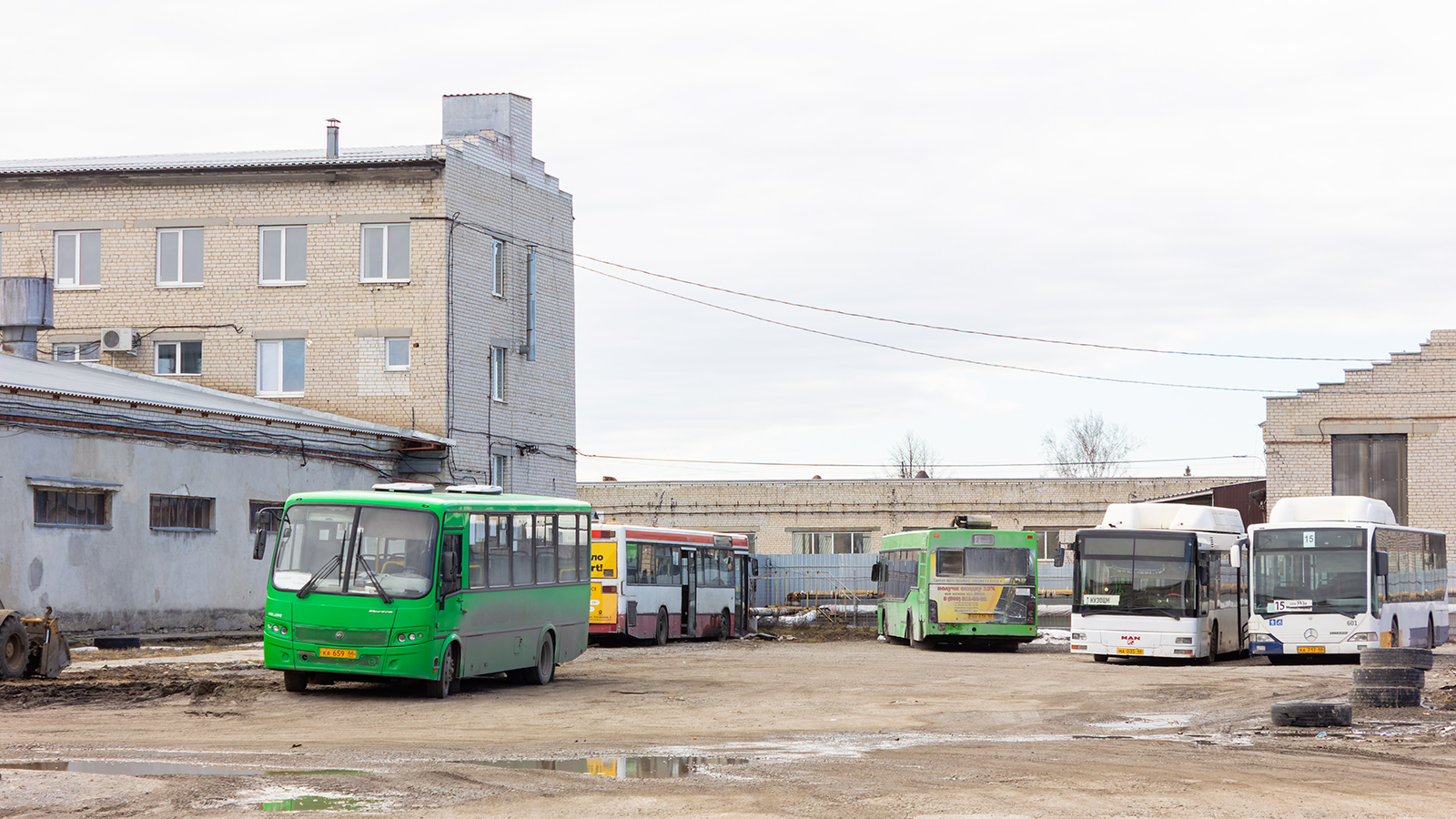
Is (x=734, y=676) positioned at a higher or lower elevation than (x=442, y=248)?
lower

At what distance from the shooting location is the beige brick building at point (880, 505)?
63.9 m

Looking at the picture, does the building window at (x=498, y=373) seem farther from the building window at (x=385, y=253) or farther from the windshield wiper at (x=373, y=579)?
the windshield wiper at (x=373, y=579)

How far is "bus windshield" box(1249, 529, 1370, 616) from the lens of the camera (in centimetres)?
2916

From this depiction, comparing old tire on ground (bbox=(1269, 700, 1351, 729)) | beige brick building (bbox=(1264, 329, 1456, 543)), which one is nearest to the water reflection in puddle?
old tire on ground (bbox=(1269, 700, 1351, 729))

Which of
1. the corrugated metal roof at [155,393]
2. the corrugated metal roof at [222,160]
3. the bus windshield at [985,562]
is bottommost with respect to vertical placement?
the bus windshield at [985,562]

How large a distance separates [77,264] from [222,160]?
5.28 metres

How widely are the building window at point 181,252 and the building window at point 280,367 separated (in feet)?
9.05

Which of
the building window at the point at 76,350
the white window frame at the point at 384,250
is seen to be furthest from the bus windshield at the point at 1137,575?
the building window at the point at 76,350

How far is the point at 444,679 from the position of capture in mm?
19062

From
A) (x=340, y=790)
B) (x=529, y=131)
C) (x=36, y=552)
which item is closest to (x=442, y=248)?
(x=529, y=131)

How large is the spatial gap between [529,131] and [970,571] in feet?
65.2

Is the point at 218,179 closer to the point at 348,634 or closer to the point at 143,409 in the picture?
the point at 143,409

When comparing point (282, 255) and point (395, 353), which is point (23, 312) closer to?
point (282, 255)

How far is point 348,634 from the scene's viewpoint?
60.6ft
